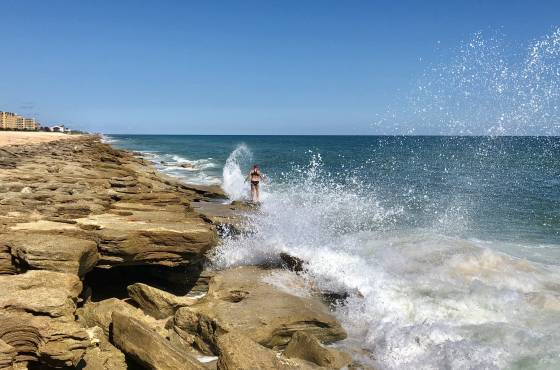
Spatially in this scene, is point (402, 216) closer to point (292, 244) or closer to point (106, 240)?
point (292, 244)

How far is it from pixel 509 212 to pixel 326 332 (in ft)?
50.1

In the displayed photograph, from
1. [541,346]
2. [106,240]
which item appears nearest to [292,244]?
[106,240]

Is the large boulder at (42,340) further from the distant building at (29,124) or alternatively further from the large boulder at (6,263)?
the distant building at (29,124)

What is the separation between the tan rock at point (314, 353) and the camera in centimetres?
573

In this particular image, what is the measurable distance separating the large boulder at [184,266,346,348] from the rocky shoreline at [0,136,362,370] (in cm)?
2

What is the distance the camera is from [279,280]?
897cm

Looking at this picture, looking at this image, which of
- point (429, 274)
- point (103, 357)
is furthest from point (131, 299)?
point (429, 274)

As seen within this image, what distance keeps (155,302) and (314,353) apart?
2658 mm

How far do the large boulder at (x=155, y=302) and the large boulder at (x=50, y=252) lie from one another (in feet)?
Result: 3.10

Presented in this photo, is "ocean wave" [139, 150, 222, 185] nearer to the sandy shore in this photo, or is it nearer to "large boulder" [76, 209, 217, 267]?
the sandy shore

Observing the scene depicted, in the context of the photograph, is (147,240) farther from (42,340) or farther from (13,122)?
(13,122)

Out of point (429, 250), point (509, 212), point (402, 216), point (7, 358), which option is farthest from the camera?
point (509, 212)

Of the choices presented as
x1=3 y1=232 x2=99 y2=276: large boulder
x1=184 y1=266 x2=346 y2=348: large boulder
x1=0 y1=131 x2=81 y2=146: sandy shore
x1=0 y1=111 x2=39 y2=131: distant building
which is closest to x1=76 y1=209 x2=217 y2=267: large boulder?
x1=3 y1=232 x2=99 y2=276: large boulder

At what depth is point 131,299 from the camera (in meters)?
7.44
